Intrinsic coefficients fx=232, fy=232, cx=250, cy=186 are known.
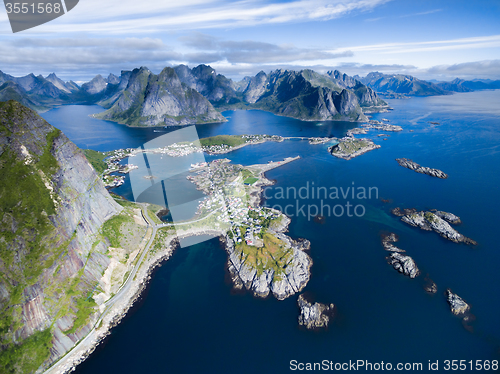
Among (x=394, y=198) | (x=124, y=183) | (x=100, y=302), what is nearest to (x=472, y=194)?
(x=394, y=198)

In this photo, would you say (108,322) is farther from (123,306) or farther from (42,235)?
(42,235)

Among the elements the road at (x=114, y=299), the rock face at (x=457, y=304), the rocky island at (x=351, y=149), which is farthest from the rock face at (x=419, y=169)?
the road at (x=114, y=299)

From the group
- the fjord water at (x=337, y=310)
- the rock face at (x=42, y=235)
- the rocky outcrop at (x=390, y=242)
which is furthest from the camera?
the rocky outcrop at (x=390, y=242)

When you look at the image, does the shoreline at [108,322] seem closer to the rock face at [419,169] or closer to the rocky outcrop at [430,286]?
the rocky outcrop at [430,286]

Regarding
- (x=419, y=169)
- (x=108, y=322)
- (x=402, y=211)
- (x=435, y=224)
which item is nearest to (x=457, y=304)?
(x=435, y=224)

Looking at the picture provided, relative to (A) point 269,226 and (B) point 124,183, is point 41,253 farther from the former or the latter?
(B) point 124,183
